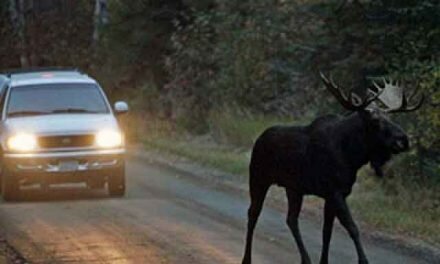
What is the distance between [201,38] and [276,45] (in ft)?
15.2

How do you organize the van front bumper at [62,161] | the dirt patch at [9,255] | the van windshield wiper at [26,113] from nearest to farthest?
the dirt patch at [9,255] < the van front bumper at [62,161] < the van windshield wiper at [26,113]

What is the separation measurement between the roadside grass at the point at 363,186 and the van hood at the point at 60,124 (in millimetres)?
3320

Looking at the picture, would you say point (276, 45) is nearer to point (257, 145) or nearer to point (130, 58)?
point (130, 58)

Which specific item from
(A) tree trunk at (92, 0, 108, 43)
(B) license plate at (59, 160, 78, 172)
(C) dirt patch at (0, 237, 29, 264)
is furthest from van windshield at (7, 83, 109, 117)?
(A) tree trunk at (92, 0, 108, 43)

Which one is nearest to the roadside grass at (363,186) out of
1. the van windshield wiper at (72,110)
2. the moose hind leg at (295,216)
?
the moose hind leg at (295,216)

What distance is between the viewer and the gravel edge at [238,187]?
12773 millimetres

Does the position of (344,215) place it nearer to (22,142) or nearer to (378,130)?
(378,130)

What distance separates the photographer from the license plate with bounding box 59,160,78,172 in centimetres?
1797

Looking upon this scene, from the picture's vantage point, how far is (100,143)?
1828 centimetres

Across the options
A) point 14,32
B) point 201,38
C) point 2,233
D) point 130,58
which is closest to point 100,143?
point 2,233

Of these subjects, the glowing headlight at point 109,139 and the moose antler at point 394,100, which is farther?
the glowing headlight at point 109,139

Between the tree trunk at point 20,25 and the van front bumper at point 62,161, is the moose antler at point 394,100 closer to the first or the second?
the van front bumper at point 62,161

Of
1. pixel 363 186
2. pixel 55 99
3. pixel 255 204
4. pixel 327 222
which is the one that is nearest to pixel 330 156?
pixel 327 222

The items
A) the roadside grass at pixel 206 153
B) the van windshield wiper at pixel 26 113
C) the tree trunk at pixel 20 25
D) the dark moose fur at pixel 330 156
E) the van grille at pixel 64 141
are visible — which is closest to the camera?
the dark moose fur at pixel 330 156
